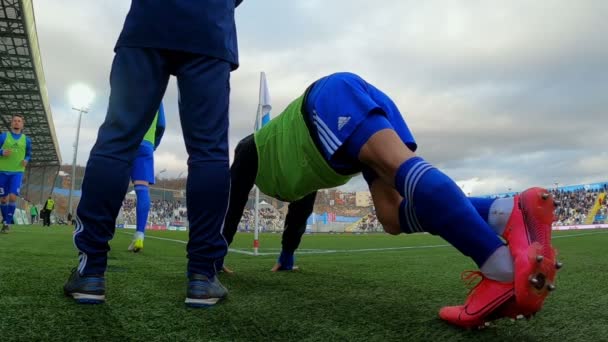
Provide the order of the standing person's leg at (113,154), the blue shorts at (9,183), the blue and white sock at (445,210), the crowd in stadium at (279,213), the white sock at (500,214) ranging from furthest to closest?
the crowd in stadium at (279,213)
the blue shorts at (9,183)
the standing person's leg at (113,154)
the white sock at (500,214)
the blue and white sock at (445,210)

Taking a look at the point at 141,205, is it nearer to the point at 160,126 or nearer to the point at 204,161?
the point at 160,126

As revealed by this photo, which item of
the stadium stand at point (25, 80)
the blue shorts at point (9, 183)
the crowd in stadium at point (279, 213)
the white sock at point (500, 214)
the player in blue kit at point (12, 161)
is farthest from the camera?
the crowd in stadium at point (279, 213)

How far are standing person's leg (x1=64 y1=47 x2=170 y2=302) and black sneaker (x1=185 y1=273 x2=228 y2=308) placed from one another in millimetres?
323

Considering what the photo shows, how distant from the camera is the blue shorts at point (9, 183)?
8125 millimetres

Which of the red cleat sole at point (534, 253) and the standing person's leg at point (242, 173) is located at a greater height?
the standing person's leg at point (242, 173)


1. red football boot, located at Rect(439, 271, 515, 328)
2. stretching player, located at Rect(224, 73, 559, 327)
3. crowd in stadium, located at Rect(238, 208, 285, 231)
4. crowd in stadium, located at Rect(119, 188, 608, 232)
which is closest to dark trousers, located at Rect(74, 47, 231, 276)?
stretching player, located at Rect(224, 73, 559, 327)

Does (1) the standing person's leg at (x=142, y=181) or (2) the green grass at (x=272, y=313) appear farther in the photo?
(1) the standing person's leg at (x=142, y=181)

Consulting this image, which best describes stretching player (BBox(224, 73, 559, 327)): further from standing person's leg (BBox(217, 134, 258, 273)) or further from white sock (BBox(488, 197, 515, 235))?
standing person's leg (BBox(217, 134, 258, 273))

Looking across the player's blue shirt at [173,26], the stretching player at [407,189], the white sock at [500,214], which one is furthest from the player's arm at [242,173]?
the white sock at [500,214]

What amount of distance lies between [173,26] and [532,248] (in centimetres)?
153

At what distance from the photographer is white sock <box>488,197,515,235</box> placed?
149cm

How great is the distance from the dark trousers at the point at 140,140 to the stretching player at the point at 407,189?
37cm

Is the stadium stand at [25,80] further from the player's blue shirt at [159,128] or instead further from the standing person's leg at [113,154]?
the standing person's leg at [113,154]

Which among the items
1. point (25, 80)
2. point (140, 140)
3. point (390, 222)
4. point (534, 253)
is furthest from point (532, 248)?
point (25, 80)
